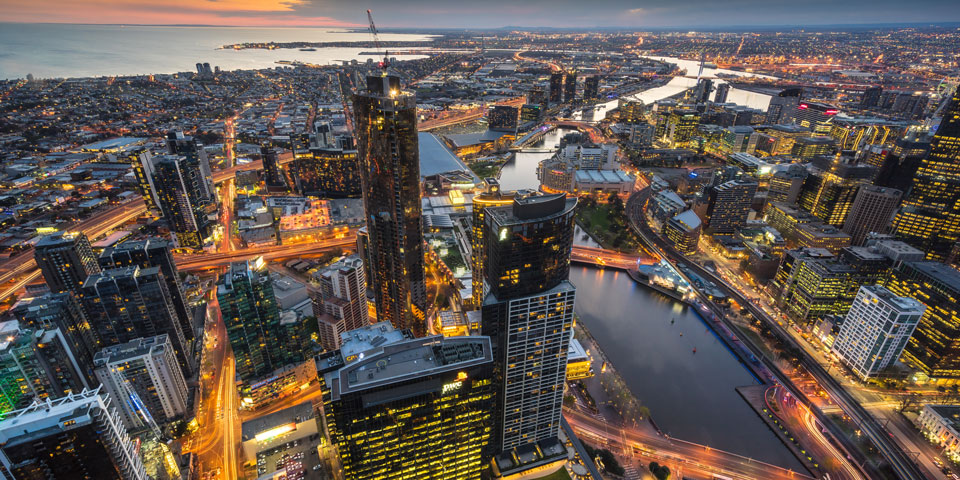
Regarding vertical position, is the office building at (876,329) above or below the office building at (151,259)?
below

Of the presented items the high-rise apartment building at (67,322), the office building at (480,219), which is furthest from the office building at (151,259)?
the office building at (480,219)

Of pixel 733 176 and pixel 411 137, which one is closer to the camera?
pixel 411 137

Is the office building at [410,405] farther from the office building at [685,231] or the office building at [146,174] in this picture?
the office building at [146,174]

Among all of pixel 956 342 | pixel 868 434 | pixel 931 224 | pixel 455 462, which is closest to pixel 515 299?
pixel 455 462

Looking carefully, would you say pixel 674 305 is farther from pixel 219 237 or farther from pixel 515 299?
pixel 219 237

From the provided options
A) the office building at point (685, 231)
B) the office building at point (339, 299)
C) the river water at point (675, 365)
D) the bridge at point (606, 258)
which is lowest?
the river water at point (675, 365)

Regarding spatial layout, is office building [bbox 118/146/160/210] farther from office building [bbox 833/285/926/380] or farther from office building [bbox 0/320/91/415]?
office building [bbox 833/285/926/380]
